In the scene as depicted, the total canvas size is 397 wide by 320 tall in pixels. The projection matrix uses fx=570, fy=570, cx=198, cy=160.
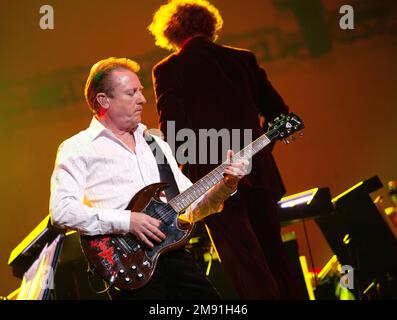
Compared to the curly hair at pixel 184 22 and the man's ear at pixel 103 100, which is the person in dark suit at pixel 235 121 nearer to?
the curly hair at pixel 184 22

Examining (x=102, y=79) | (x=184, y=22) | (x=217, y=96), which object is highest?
(x=184, y=22)

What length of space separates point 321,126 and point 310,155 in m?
0.31

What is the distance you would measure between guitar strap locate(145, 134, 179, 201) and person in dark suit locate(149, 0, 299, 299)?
1.35 feet

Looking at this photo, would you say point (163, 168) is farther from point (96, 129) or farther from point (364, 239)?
point (364, 239)

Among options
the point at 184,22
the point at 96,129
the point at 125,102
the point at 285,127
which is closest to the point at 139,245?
the point at 96,129

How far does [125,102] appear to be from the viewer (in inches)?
124

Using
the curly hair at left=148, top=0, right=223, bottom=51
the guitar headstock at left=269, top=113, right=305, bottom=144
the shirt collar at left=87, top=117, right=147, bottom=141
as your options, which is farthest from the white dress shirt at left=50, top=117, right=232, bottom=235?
the curly hair at left=148, top=0, right=223, bottom=51

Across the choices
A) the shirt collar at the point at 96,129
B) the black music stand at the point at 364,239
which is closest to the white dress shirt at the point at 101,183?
the shirt collar at the point at 96,129

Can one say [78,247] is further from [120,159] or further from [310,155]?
[310,155]

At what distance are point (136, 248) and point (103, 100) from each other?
88 centimetres

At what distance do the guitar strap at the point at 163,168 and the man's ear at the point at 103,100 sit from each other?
29cm

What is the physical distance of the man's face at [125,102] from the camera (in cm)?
315

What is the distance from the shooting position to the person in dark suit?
3.41 meters
